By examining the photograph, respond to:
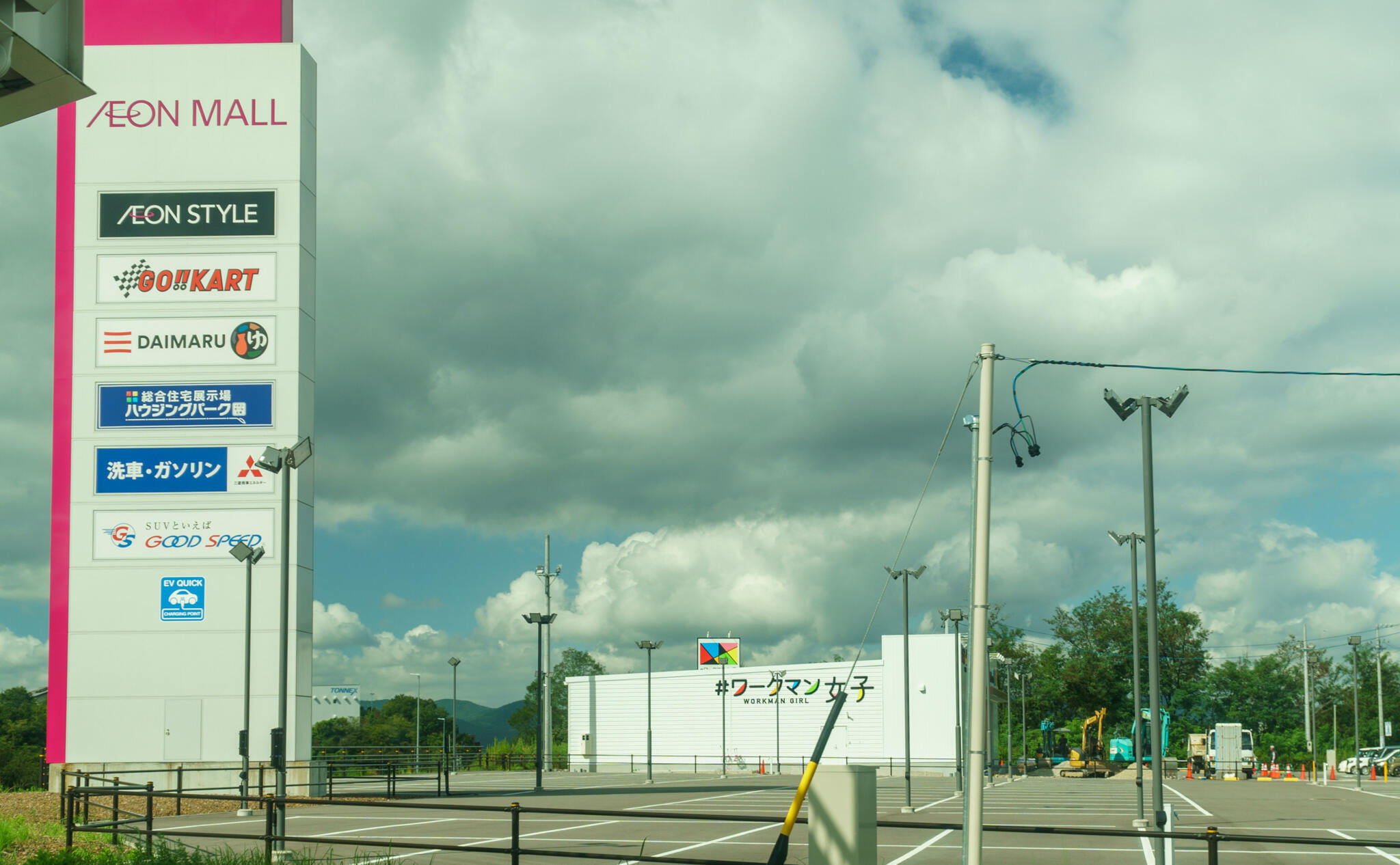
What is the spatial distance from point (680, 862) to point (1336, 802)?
34.1 meters

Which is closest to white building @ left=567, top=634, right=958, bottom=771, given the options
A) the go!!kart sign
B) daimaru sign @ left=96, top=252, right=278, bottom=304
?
the go!!kart sign

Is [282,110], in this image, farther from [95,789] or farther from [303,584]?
[95,789]

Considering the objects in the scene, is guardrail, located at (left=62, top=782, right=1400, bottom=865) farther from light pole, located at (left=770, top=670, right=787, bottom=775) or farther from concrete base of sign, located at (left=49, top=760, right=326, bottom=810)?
light pole, located at (left=770, top=670, right=787, bottom=775)

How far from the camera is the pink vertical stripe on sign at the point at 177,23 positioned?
36562 millimetres

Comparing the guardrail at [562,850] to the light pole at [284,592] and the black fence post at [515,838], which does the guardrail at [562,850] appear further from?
the light pole at [284,592]

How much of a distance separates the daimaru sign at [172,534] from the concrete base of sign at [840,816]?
96.4 ft

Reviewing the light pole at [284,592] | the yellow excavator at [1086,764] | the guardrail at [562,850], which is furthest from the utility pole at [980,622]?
the yellow excavator at [1086,764]

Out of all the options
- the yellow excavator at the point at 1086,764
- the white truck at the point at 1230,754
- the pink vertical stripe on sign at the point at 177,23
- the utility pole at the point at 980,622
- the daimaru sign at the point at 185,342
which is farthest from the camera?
the white truck at the point at 1230,754

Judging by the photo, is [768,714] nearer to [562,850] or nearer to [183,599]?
[183,599]

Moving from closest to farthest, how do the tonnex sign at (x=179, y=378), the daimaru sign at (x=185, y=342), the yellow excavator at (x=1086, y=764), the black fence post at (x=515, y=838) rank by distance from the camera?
the black fence post at (x=515, y=838) → the tonnex sign at (x=179, y=378) → the daimaru sign at (x=185, y=342) → the yellow excavator at (x=1086, y=764)

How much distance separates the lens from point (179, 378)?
1380 inches

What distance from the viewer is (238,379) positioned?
35094 mm

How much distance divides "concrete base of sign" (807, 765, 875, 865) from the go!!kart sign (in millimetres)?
29872

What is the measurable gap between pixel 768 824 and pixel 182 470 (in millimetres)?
25867
